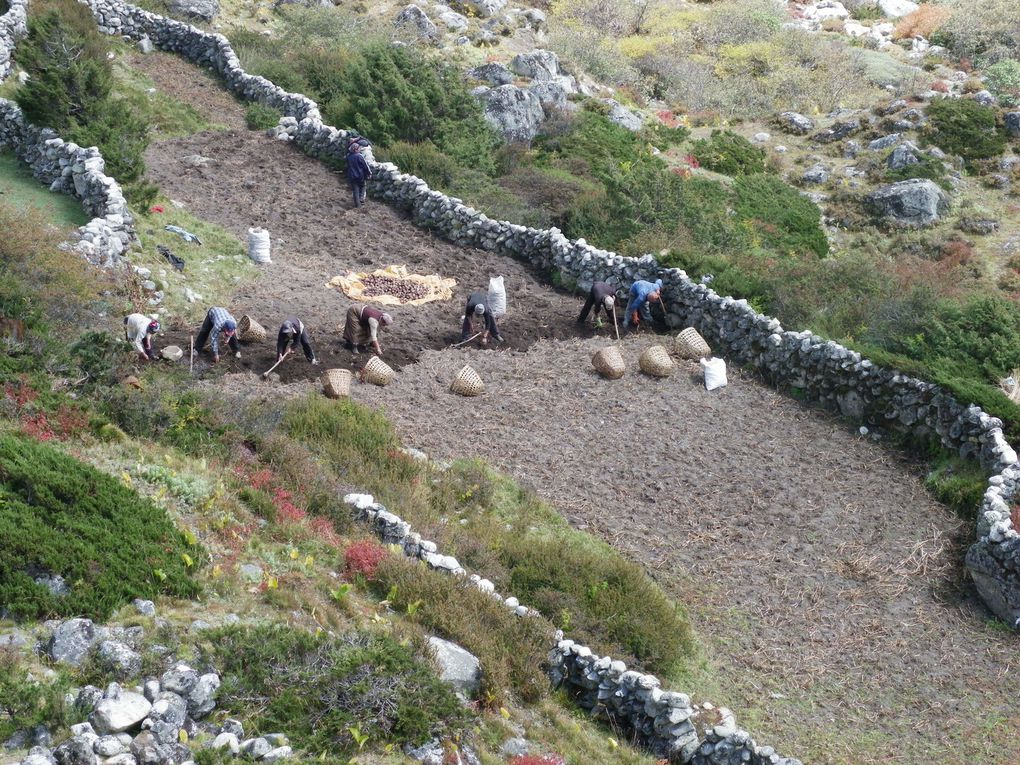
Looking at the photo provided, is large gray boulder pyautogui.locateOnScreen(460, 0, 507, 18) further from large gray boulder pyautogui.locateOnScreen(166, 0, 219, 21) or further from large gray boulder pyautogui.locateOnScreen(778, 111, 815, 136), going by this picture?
large gray boulder pyautogui.locateOnScreen(778, 111, 815, 136)

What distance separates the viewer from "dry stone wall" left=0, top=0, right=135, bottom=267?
1914cm

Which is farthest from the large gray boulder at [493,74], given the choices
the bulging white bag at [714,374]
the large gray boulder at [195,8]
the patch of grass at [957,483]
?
the patch of grass at [957,483]

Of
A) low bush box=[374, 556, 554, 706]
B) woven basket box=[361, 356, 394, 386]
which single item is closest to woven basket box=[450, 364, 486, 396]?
woven basket box=[361, 356, 394, 386]

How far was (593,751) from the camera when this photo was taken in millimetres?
10547

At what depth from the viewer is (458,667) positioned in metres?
10.6

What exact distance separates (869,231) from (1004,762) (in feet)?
71.5

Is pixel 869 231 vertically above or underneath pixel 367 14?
underneath

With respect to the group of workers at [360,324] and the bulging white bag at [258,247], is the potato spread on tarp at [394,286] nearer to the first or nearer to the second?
the group of workers at [360,324]

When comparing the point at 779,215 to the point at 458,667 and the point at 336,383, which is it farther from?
the point at 458,667

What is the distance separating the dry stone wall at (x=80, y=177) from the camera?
19141 mm

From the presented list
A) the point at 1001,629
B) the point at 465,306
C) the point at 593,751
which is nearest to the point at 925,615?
the point at 1001,629

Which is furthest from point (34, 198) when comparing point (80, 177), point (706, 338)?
point (706, 338)

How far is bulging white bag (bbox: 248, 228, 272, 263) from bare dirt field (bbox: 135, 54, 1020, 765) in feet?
1.53

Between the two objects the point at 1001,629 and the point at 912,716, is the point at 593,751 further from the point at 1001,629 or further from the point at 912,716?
the point at 1001,629
